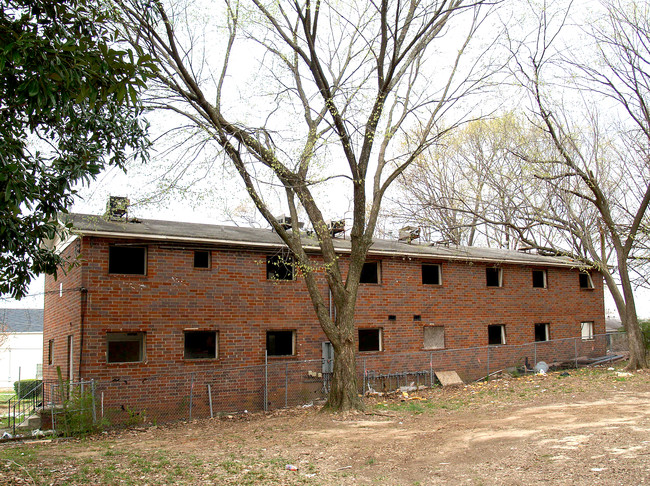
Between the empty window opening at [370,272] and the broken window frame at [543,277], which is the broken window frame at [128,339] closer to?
the empty window opening at [370,272]

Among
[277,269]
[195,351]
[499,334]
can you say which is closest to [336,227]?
[277,269]

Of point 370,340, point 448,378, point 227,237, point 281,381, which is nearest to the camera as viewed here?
point 227,237

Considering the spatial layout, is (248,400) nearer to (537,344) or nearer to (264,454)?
(264,454)

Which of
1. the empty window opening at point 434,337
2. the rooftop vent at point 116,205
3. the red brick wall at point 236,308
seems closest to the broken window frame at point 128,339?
the red brick wall at point 236,308

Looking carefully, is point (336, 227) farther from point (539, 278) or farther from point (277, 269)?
point (539, 278)

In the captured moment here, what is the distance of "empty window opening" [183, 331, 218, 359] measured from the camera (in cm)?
1595

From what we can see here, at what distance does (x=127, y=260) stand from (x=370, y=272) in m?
8.11

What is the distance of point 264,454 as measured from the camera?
980 centimetres

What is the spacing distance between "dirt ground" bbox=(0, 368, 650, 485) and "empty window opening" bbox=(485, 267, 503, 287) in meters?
7.56

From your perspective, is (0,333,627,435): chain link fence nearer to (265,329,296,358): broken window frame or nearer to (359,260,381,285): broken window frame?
(265,329,296,358): broken window frame

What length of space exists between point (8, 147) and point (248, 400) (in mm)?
11793

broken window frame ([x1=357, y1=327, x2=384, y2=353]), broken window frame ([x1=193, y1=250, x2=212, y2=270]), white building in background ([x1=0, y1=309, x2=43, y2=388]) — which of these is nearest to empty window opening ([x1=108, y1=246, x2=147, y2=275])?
broken window frame ([x1=193, y1=250, x2=212, y2=270])

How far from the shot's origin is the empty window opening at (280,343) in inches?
681

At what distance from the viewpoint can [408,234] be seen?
23281mm
